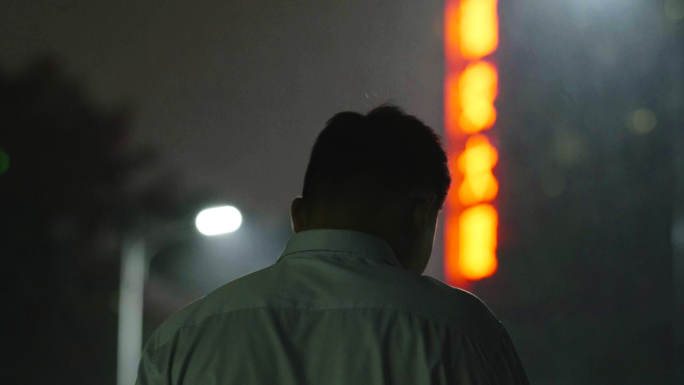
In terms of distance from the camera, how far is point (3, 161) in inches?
460

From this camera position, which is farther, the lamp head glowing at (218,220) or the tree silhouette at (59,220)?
the tree silhouette at (59,220)

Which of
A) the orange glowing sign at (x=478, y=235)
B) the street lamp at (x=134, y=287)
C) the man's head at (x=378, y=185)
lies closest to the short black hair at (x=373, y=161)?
the man's head at (x=378, y=185)

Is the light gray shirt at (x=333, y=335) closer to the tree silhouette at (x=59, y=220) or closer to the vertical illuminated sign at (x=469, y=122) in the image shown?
the vertical illuminated sign at (x=469, y=122)

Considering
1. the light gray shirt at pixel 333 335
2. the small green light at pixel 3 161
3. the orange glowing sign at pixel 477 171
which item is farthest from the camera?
the small green light at pixel 3 161

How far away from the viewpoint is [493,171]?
301 inches

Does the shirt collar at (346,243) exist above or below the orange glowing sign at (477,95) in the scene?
below

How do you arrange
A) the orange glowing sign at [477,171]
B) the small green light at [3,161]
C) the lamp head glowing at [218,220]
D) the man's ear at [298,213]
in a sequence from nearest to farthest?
the man's ear at [298,213]
the lamp head glowing at [218,220]
the orange glowing sign at [477,171]
the small green light at [3,161]

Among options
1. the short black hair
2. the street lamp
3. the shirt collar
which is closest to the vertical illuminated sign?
the street lamp

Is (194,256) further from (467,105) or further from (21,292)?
(21,292)

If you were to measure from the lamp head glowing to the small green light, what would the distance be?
8542 mm

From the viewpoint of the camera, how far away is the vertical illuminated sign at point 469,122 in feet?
23.8

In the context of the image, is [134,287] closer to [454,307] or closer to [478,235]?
[478,235]

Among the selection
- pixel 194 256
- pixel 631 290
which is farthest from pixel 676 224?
pixel 194 256

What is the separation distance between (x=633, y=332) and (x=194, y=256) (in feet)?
13.6
